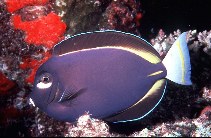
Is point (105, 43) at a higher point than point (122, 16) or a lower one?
lower

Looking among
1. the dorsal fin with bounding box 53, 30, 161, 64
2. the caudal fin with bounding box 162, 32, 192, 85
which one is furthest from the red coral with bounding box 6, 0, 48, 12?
the caudal fin with bounding box 162, 32, 192, 85

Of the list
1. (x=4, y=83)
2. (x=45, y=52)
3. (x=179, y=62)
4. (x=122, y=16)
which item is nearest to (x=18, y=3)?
(x=45, y=52)

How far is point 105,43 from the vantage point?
6.94ft

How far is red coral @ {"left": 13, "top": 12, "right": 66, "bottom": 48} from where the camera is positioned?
3.08m

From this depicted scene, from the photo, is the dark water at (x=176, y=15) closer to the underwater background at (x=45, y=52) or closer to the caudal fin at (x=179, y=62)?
the underwater background at (x=45, y=52)

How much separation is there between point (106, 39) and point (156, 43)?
1965 millimetres

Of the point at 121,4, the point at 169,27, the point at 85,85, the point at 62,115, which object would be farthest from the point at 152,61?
the point at 169,27

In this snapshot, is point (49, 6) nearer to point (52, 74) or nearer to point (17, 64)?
point (17, 64)

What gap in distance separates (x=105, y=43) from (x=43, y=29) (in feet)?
4.23

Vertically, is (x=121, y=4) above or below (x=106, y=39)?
above

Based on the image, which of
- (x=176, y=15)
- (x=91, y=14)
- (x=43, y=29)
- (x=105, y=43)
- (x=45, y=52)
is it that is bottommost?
(x=105, y=43)

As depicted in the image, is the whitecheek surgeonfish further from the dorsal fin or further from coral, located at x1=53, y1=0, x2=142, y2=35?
coral, located at x1=53, y1=0, x2=142, y2=35

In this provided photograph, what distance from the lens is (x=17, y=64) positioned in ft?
10.6

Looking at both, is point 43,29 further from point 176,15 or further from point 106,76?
point 176,15
